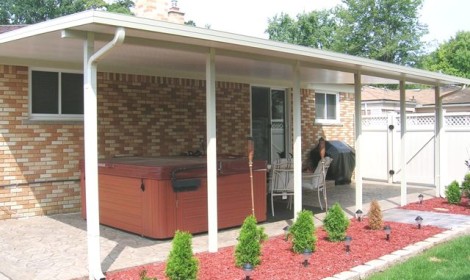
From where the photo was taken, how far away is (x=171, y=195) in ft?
21.4

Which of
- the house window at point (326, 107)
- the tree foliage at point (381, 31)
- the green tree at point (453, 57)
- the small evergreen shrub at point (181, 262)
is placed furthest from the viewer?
the green tree at point (453, 57)

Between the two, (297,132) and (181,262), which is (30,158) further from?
(181,262)

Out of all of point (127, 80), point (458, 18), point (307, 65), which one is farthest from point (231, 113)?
point (458, 18)

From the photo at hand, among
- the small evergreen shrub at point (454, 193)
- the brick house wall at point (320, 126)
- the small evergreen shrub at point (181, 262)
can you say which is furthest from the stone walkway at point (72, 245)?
the brick house wall at point (320, 126)

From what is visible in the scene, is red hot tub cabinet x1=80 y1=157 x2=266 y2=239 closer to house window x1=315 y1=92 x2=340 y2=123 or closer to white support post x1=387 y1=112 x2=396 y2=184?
house window x1=315 y1=92 x2=340 y2=123

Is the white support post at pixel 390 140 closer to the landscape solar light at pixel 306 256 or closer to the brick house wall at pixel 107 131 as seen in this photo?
the brick house wall at pixel 107 131

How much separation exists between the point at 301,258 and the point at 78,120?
16.6 ft

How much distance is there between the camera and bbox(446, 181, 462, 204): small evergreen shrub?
31.2 feet

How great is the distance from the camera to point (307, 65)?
7.45 meters

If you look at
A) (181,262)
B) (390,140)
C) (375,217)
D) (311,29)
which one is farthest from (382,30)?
(181,262)

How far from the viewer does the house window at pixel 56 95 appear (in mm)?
8320

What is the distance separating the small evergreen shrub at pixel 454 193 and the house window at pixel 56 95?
7.18 m

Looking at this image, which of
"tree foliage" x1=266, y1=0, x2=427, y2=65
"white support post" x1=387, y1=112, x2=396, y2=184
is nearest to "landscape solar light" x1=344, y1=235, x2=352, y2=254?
"white support post" x1=387, y1=112, x2=396, y2=184

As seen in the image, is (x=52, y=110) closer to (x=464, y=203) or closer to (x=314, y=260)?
(x=314, y=260)
